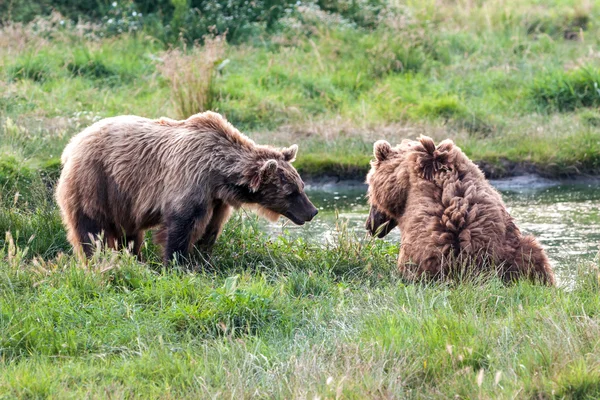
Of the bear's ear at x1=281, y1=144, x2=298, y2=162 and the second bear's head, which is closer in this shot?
the second bear's head

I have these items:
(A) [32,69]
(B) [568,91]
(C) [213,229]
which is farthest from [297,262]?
(A) [32,69]

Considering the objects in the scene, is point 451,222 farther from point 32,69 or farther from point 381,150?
point 32,69

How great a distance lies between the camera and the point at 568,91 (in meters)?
14.1

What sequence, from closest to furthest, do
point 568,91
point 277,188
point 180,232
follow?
point 180,232 → point 277,188 → point 568,91

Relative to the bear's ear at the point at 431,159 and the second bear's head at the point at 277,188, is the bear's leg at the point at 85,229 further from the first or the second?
the bear's ear at the point at 431,159

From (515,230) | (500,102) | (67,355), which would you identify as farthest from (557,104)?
(67,355)

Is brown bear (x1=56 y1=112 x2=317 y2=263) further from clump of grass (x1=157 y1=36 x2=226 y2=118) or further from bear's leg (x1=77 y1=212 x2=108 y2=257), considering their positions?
clump of grass (x1=157 y1=36 x2=226 y2=118)

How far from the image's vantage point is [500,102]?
1438 centimetres

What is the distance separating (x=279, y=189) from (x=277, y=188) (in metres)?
0.02

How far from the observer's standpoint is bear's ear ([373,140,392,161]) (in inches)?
263

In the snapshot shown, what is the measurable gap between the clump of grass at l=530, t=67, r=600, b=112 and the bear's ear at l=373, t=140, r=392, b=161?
26.0 feet

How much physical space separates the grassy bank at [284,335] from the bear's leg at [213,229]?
0.50 metres

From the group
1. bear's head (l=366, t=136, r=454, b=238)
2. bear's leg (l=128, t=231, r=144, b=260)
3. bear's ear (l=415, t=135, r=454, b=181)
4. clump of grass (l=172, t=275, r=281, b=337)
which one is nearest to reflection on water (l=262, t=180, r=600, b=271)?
bear's head (l=366, t=136, r=454, b=238)

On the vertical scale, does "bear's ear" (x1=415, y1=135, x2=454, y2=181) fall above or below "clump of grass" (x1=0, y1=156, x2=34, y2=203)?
above
